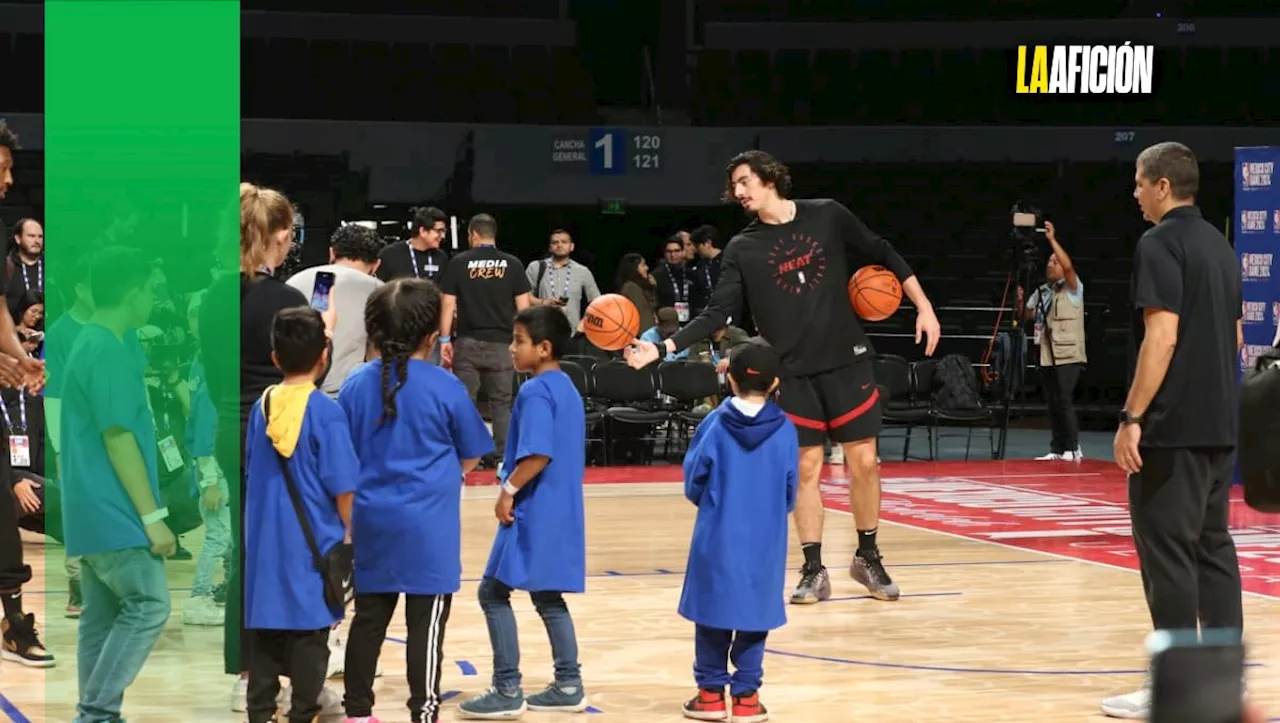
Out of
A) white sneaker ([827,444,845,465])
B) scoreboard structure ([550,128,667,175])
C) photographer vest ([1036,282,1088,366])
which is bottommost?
white sneaker ([827,444,845,465])

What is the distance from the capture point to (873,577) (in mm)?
7383

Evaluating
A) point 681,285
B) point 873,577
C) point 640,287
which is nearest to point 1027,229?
point 681,285

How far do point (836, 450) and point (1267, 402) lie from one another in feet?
39.5

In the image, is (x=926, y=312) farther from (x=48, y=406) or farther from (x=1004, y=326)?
(x=1004, y=326)

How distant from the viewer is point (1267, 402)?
194cm

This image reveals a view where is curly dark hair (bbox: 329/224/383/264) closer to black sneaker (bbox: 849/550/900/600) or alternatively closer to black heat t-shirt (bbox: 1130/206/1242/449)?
black sneaker (bbox: 849/550/900/600)

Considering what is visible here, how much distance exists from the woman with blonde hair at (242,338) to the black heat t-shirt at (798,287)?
2.41 metres

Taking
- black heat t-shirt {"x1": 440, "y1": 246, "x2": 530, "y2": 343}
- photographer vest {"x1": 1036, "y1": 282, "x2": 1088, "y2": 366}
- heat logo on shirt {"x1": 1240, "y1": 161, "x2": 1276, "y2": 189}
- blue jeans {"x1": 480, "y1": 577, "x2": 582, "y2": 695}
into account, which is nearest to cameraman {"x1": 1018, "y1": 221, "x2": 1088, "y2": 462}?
photographer vest {"x1": 1036, "y1": 282, "x2": 1088, "y2": 366}

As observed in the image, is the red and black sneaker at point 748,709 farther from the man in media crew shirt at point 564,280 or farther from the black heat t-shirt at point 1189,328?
the man in media crew shirt at point 564,280

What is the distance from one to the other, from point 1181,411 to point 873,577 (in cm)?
246

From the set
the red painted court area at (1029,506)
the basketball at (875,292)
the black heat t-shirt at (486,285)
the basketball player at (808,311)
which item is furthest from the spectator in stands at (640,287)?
the basketball player at (808,311)

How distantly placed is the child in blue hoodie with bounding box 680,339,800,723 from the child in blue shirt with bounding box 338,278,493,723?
765mm

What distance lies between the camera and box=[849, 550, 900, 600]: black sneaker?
7.38m
